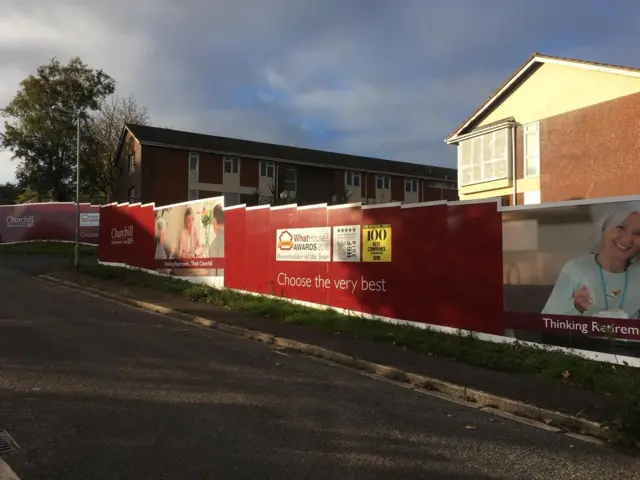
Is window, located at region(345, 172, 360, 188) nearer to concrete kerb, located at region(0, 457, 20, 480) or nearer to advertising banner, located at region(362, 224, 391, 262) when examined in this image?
advertising banner, located at region(362, 224, 391, 262)

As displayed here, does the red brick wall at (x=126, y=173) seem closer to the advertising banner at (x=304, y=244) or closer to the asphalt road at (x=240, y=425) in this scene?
the advertising banner at (x=304, y=244)

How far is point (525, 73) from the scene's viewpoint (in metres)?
22.5

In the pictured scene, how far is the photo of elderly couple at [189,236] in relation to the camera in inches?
695

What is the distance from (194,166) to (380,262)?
93.9 feet

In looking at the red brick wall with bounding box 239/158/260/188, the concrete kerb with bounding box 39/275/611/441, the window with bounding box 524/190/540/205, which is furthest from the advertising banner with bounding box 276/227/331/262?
the red brick wall with bounding box 239/158/260/188

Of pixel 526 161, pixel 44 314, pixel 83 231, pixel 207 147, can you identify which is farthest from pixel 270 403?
pixel 207 147

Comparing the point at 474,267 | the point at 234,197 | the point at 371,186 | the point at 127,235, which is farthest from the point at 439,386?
the point at 371,186

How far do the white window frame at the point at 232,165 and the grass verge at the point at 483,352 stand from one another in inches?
1002

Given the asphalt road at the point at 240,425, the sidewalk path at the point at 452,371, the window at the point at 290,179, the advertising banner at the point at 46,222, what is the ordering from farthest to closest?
the window at the point at 290,179 < the advertising banner at the point at 46,222 < the sidewalk path at the point at 452,371 < the asphalt road at the point at 240,425

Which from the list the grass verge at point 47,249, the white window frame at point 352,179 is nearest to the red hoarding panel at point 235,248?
the grass verge at point 47,249

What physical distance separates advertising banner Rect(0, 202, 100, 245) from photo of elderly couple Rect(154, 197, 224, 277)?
51.4ft

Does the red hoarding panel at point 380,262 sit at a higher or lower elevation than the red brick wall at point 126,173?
lower

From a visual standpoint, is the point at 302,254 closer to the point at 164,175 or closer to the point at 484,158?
the point at 484,158

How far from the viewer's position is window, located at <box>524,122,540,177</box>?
21953 millimetres
